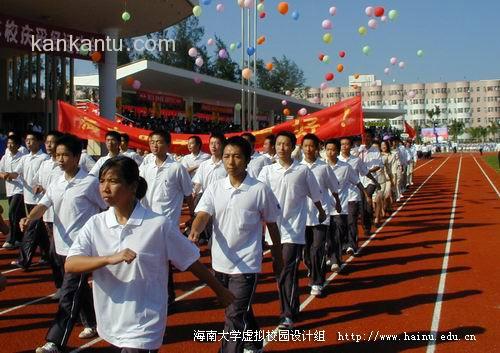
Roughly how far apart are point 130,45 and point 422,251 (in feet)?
170

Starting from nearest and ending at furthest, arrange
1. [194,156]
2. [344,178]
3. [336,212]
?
[336,212] → [344,178] → [194,156]

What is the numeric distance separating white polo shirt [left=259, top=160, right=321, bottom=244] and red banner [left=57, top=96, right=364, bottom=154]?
139 inches

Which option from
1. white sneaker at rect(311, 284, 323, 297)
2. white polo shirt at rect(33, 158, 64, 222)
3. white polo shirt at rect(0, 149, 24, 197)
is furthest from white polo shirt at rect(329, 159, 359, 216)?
white polo shirt at rect(0, 149, 24, 197)

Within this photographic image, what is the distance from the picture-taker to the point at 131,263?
2.82 meters

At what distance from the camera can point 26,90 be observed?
26.8m

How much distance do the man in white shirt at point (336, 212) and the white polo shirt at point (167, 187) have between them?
234 cm

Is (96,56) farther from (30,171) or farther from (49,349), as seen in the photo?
(49,349)

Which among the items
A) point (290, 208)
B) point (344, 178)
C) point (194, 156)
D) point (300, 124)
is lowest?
Result: point (290, 208)

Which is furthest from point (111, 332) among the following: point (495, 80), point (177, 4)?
point (495, 80)

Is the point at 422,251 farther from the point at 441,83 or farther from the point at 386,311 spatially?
the point at 441,83

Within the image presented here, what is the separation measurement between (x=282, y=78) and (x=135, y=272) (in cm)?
7786

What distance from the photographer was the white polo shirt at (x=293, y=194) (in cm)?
545

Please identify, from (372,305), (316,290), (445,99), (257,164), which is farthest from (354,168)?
(445,99)

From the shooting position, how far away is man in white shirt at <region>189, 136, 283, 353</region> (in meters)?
4.20
